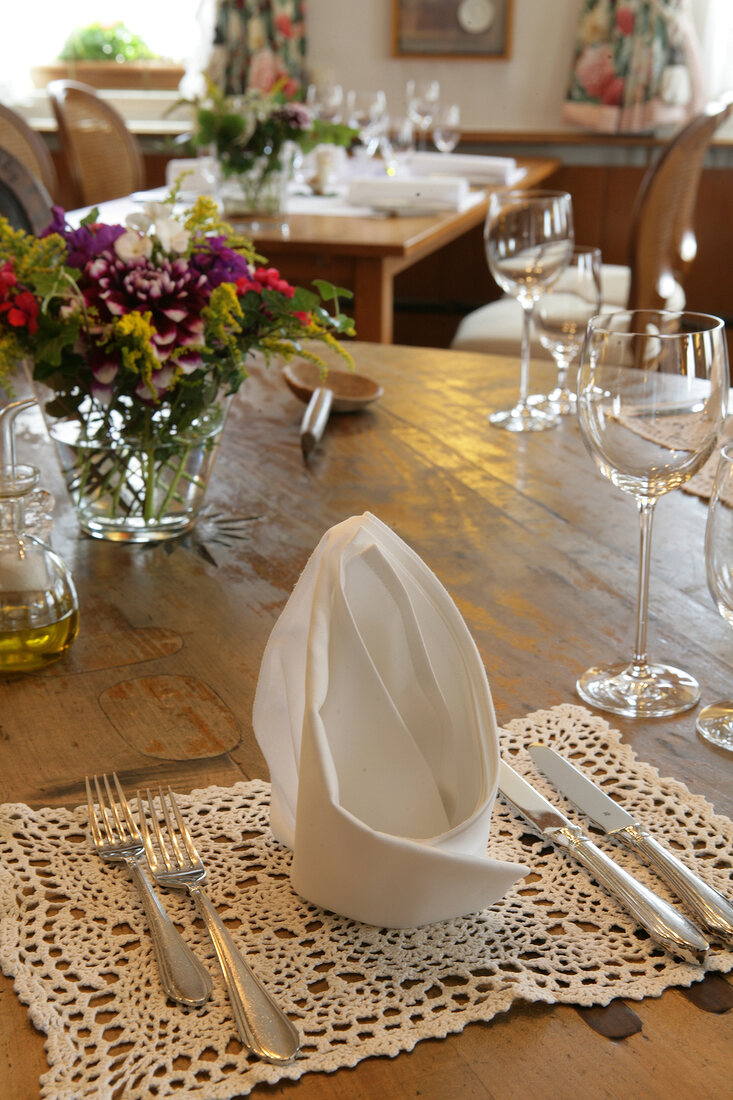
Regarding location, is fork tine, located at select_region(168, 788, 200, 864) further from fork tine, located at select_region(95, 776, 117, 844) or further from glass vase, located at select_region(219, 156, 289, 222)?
glass vase, located at select_region(219, 156, 289, 222)

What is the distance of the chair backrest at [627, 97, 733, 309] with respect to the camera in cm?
267

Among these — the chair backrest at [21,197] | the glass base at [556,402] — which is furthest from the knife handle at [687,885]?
the chair backrest at [21,197]

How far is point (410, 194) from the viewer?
9.16 ft

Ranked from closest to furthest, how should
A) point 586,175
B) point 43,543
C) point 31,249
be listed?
point 43,543 → point 31,249 → point 586,175

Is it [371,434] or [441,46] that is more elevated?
[441,46]

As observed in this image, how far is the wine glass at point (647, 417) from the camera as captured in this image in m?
0.67

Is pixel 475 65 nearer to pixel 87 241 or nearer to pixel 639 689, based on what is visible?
pixel 87 241

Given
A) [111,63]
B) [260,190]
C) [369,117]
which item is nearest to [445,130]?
[369,117]

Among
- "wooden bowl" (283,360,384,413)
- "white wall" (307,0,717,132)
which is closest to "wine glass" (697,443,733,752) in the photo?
"wooden bowl" (283,360,384,413)

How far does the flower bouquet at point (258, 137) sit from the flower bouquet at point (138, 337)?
5.82 ft

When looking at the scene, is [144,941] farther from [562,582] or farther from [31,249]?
[31,249]

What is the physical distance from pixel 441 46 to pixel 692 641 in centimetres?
388

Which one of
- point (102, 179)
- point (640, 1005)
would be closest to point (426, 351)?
point (640, 1005)

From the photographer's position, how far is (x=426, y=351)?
63.9 inches
